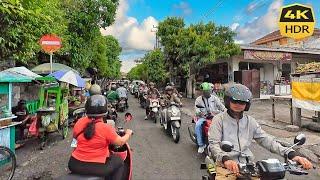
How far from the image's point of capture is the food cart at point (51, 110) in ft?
27.5

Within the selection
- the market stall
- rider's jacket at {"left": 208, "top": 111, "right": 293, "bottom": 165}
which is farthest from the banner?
rider's jacket at {"left": 208, "top": 111, "right": 293, "bottom": 165}

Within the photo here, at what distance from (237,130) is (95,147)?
150 cm

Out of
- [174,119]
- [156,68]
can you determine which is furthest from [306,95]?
[156,68]

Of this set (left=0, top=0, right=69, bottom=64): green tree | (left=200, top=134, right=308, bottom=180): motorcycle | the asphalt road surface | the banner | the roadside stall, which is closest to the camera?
(left=200, top=134, right=308, bottom=180): motorcycle

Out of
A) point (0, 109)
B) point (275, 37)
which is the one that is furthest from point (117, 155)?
point (275, 37)

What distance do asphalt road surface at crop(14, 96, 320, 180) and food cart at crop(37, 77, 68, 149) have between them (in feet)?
1.46

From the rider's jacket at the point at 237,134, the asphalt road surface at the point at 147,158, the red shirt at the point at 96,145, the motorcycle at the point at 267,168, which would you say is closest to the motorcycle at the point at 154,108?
Answer: the asphalt road surface at the point at 147,158

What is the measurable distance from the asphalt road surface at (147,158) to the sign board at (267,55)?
1339cm

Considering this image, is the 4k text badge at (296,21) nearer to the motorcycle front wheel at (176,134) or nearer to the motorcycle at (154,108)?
the motorcycle front wheel at (176,134)

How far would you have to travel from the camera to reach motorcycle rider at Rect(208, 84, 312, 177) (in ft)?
10.5

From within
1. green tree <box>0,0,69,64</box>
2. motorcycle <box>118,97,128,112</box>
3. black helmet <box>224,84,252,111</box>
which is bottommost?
motorcycle <box>118,97,128,112</box>

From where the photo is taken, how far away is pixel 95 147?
11.6 feet

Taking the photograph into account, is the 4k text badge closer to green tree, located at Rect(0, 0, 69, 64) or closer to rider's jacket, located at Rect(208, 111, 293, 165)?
rider's jacket, located at Rect(208, 111, 293, 165)

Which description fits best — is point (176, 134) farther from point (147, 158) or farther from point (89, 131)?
point (89, 131)
